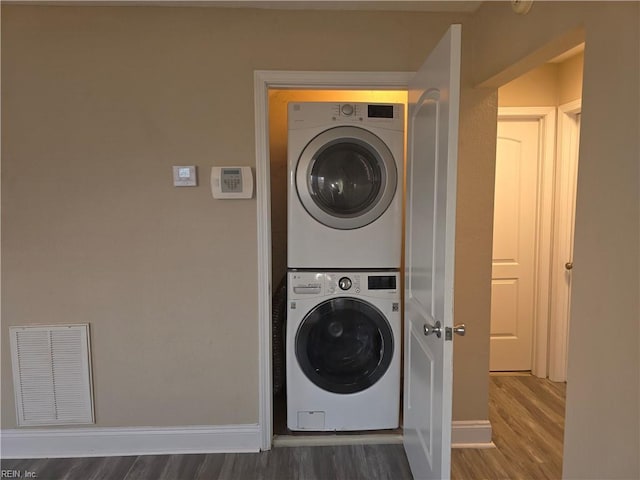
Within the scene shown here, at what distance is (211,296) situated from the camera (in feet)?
7.06

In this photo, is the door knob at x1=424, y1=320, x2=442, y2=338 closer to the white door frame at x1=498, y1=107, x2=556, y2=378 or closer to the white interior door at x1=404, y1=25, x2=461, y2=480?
the white interior door at x1=404, y1=25, x2=461, y2=480

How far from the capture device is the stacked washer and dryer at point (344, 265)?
7.07ft

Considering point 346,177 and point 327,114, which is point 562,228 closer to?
point 346,177

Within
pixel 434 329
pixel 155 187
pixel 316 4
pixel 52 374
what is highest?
pixel 316 4

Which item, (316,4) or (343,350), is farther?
(343,350)

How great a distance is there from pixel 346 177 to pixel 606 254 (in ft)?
4.34

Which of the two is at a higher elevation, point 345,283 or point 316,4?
point 316,4

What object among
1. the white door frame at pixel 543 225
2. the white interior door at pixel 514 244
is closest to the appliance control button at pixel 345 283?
the white interior door at pixel 514 244

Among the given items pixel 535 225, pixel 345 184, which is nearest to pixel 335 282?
pixel 345 184

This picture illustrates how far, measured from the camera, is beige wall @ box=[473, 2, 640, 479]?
1.00 m

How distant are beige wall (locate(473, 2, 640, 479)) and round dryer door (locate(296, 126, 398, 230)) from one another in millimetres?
1000

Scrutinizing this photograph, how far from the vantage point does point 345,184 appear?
220 cm

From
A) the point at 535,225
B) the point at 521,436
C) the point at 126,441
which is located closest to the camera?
the point at 126,441

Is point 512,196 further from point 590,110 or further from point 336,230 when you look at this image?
point 590,110
